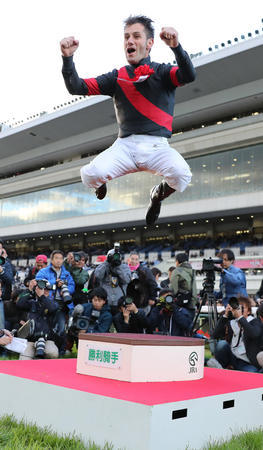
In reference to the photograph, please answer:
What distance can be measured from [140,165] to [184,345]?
1.46 meters

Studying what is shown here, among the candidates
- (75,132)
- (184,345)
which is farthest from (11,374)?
(75,132)

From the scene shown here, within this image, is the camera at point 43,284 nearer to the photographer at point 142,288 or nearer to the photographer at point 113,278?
the photographer at point 113,278

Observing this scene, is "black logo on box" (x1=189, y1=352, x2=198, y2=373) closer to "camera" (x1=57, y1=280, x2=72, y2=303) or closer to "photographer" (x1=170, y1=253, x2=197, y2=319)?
"camera" (x1=57, y1=280, x2=72, y2=303)

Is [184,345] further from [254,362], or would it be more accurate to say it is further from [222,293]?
[222,293]

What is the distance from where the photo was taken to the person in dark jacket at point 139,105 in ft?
10.4

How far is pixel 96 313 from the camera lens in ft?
18.7

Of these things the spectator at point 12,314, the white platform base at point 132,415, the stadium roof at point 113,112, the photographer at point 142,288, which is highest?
the stadium roof at point 113,112

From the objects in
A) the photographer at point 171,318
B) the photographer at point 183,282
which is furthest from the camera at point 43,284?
the photographer at point 183,282

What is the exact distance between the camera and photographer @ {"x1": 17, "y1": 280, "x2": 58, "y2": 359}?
17.6ft

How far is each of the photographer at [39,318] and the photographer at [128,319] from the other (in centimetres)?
84

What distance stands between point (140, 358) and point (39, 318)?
2.71 m

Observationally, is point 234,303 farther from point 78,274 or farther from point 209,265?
point 78,274

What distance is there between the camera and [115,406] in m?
2.56

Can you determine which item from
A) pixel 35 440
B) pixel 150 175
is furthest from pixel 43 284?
pixel 150 175
